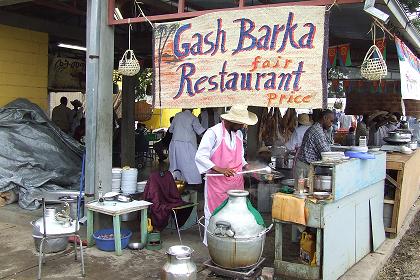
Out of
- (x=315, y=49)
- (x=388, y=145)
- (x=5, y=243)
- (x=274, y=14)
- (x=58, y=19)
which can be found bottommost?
(x=5, y=243)

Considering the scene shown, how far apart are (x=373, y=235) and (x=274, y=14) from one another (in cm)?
315

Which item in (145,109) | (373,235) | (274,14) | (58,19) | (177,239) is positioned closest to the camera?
(274,14)

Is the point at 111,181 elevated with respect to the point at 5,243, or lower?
elevated

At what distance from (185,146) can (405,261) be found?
4282 mm

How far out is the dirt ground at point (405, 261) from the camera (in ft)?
17.9

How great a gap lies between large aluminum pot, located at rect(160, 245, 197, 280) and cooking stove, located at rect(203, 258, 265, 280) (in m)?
0.56

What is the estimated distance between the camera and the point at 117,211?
5191 mm

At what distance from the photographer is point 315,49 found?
14.8ft

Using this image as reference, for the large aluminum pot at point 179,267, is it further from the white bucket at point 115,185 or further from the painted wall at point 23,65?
the painted wall at point 23,65

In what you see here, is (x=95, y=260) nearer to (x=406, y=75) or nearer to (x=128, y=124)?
(x=406, y=75)

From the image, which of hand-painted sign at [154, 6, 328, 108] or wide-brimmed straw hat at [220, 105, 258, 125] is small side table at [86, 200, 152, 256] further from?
wide-brimmed straw hat at [220, 105, 258, 125]

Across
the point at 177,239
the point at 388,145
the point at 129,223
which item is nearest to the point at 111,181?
the point at 129,223

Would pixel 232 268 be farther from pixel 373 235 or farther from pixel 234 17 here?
pixel 234 17

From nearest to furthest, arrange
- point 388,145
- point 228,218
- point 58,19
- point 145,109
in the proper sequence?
point 228,218 < point 388,145 < point 58,19 < point 145,109
